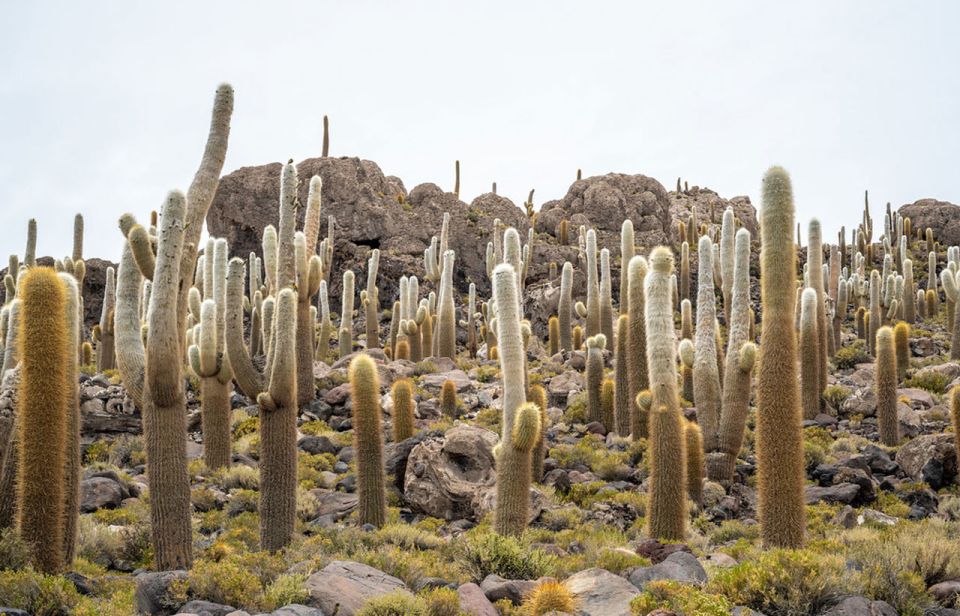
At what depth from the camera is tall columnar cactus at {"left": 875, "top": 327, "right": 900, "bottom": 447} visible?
14711mm

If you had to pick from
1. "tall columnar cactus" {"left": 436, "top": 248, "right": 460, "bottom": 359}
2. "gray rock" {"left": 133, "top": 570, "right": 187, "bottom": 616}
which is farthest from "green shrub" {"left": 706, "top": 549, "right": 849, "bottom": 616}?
"tall columnar cactus" {"left": 436, "top": 248, "right": 460, "bottom": 359}

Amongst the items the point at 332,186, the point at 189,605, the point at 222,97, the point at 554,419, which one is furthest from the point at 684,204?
the point at 189,605

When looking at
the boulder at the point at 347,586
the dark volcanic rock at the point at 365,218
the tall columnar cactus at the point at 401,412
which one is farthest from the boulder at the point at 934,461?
the dark volcanic rock at the point at 365,218

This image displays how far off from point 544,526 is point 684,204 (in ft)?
142

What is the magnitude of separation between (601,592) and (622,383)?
763cm

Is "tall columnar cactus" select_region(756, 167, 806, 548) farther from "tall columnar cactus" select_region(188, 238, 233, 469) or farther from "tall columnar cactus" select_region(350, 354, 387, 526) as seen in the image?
"tall columnar cactus" select_region(188, 238, 233, 469)

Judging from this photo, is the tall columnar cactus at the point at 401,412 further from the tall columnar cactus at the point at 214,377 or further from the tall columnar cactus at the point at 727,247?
the tall columnar cactus at the point at 727,247

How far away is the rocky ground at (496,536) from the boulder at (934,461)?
4 centimetres

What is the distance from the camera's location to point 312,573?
7.84 metres

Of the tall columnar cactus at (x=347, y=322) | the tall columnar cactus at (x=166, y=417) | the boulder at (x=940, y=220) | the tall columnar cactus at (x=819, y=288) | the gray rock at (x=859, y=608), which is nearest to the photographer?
the gray rock at (x=859, y=608)

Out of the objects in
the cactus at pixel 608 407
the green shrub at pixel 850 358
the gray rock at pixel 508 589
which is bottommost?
the gray rock at pixel 508 589

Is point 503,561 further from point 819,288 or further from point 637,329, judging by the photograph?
point 819,288

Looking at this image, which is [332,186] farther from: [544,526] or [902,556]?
[902,556]

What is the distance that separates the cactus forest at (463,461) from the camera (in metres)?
7.31
